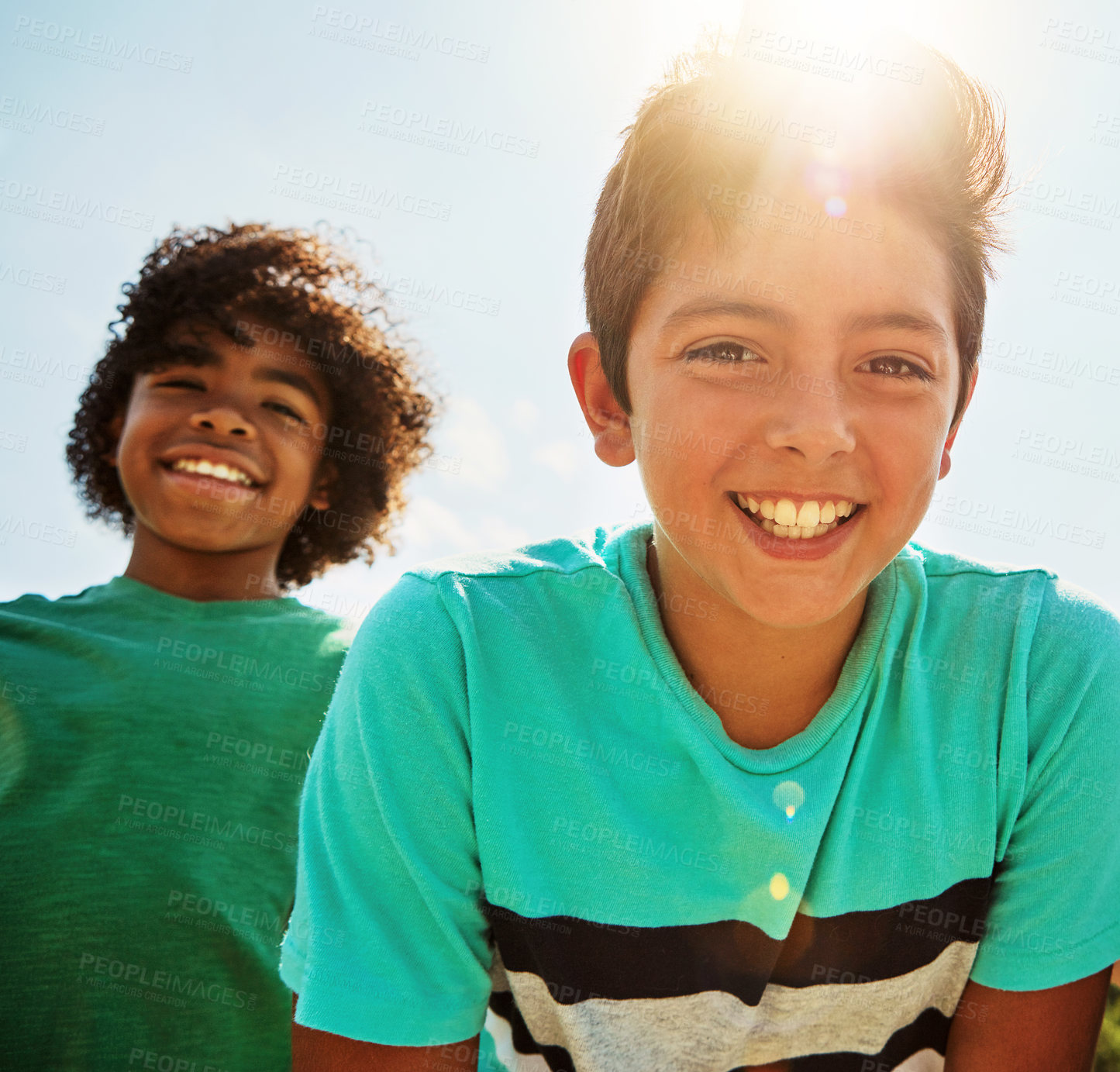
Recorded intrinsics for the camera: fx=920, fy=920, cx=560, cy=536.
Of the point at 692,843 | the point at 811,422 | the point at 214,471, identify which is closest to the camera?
the point at 811,422

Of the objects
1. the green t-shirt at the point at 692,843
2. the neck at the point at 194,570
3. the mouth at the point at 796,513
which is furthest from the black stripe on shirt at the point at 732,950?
the neck at the point at 194,570

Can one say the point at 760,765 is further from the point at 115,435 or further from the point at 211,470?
the point at 115,435

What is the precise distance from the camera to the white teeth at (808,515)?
1.73m

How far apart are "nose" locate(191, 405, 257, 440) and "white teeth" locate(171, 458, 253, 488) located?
0.11 metres

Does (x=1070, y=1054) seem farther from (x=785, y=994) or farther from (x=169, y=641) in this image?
(x=169, y=641)

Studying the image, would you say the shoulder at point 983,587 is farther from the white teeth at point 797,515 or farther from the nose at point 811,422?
the nose at point 811,422

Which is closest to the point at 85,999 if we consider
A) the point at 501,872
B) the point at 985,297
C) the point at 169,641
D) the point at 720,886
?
the point at 169,641

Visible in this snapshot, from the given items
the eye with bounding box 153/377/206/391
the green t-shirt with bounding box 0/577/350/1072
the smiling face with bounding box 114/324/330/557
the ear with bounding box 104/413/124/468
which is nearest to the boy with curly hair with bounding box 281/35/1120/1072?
the green t-shirt with bounding box 0/577/350/1072

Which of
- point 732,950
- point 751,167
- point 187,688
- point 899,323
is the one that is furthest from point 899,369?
point 187,688

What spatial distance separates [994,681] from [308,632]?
200cm

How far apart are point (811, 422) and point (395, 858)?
108 cm

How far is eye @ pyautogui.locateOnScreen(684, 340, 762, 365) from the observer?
67.6 inches

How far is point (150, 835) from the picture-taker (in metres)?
2.49

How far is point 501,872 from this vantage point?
1713 mm
